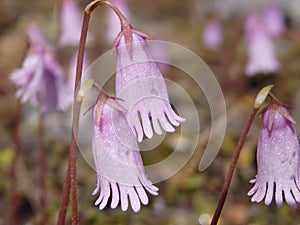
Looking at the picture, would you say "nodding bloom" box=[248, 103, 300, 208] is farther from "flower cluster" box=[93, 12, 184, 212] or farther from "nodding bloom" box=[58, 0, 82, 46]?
"nodding bloom" box=[58, 0, 82, 46]

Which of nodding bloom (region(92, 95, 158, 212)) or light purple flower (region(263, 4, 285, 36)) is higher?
light purple flower (region(263, 4, 285, 36))

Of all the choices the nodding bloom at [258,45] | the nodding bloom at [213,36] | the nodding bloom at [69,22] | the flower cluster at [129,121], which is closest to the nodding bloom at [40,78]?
the flower cluster at [129,121]

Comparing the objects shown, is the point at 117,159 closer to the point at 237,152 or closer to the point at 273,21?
the point at 237,152

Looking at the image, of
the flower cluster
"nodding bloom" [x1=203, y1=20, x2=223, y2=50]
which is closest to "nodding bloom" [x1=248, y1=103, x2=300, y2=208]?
the flower cluster

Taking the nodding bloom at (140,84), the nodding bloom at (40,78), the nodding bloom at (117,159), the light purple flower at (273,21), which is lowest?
the nodding bloom at (117,159)

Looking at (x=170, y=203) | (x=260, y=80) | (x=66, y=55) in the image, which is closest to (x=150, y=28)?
(x=66, y=55)

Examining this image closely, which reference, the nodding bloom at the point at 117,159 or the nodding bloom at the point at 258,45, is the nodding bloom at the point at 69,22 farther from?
the nodding bloom at the point at 117,159

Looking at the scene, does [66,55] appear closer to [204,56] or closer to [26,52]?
[204,56]
